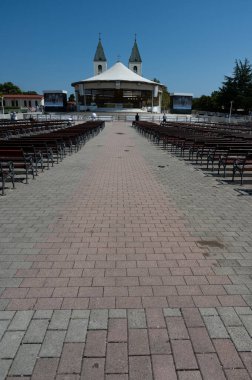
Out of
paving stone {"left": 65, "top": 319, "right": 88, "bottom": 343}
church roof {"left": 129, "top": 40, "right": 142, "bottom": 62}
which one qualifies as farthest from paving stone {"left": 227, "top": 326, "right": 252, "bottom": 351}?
church roof {"left": 129, "top": 40, "right": 142, "bottom": 62}

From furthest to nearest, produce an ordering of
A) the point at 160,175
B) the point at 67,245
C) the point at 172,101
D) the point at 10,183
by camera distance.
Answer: the point at 172,101 < the point at 160,175 < the point at 10,183 < the point at 67,245

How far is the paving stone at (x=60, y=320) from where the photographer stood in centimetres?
300

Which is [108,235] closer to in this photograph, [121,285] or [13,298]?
[121,285]

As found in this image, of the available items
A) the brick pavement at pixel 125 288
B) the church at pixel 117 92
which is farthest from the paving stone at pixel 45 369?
the church at pixel 117 92

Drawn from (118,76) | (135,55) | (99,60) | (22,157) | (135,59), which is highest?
(135,55)

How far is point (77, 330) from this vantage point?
116 inches

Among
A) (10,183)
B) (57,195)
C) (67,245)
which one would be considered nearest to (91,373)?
(67,245)

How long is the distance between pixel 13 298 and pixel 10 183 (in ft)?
20.7

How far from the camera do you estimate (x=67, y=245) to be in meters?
4.84

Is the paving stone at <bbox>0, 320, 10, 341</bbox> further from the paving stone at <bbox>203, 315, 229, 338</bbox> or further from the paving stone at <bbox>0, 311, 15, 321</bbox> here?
the paving stone at <bbox>203, 315, 229, 338</bbox>

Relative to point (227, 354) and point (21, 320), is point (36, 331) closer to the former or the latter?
point (21, 320)

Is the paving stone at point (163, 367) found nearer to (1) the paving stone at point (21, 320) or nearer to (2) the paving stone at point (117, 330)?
(2) the paving stone at point (117, 330)

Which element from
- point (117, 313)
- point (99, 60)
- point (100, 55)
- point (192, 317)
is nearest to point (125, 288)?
point (117, 313)

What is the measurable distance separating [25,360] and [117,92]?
79.9 m
